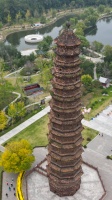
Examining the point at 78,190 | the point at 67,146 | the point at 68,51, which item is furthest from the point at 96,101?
the point at 68,51

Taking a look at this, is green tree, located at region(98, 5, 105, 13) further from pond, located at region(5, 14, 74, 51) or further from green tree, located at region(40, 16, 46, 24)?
green tree, located at region(40, 16, 46, 24)

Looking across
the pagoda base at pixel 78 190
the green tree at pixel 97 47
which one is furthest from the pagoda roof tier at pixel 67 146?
the green tree at pixel 97 47

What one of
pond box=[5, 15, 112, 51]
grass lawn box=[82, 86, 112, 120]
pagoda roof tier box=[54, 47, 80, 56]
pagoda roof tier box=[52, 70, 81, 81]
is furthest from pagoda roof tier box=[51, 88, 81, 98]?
A: pond box=[5, 15, 112, 51]

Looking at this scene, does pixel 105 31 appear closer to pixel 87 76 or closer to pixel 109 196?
pixel 87 76

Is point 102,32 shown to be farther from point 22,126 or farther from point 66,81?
point 66,81

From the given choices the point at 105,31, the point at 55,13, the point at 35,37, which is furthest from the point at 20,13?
the point at 105,31

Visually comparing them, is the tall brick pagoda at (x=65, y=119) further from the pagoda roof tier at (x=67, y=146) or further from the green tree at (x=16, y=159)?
the green tree at (x=16, y=159)

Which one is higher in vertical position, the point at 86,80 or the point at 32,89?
the point at 86,80
